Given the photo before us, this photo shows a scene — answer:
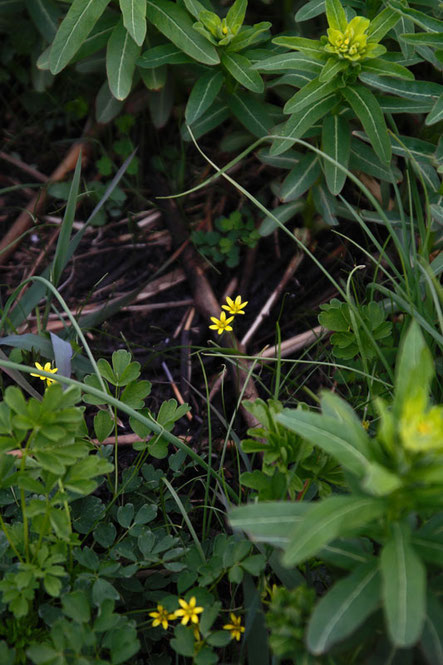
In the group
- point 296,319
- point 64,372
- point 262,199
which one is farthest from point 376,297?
point 64,372

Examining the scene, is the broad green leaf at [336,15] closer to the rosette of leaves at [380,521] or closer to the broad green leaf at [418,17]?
the broad green leaf at [418,17]

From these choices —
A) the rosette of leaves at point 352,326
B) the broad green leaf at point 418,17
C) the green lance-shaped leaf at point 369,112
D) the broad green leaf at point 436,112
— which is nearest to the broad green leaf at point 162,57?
the green lance-shaped leaf at point 369,112

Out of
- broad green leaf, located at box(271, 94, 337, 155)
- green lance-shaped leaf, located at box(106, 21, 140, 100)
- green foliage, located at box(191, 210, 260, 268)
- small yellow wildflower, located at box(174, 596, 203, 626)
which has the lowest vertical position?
small yellow wildflower, located at box(174, 596, 203, 626)

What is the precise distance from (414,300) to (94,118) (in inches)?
69.5

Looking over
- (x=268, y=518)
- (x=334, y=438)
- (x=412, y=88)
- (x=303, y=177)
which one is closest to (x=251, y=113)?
(x=303, y=177)

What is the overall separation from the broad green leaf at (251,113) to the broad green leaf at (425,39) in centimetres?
57

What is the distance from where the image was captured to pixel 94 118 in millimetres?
2939

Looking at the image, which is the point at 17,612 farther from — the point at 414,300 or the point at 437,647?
the point at 414,300

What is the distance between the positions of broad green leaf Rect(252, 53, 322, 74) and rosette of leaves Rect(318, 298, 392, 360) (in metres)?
0.71

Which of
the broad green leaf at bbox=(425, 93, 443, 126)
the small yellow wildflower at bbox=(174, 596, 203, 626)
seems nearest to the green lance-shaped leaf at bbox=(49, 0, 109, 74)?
the broad green leaf at bbox=(425, 93, 443, 126)

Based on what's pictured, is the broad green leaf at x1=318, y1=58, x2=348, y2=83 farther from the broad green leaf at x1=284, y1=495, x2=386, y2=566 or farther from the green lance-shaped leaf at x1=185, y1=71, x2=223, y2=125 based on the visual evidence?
the broad green leaf at x1=284, y1=495, x2=386, y2=566

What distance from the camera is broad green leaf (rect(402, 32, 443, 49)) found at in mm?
1893

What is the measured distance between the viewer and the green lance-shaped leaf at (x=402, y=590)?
999 millimetres

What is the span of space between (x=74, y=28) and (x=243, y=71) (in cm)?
57
